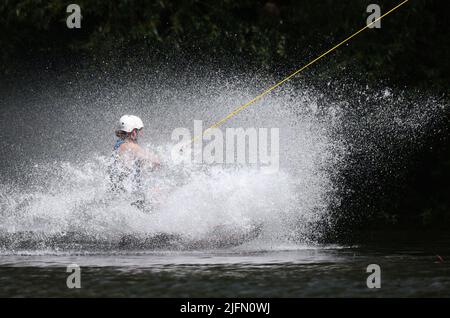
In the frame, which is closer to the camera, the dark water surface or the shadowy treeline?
the dark water surface

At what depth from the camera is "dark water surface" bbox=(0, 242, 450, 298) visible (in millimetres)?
9758

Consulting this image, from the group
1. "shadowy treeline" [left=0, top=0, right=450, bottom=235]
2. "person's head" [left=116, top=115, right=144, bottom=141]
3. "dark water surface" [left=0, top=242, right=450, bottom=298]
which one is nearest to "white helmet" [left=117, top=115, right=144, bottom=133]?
"person's head" [left=116, top=115, right=144, bottom=141]

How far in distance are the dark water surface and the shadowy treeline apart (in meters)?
5.49

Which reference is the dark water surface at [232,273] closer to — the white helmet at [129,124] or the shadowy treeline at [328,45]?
the white helmet at [129,124]

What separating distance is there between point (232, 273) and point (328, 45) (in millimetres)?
8923

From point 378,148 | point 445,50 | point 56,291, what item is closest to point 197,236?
point 56,291

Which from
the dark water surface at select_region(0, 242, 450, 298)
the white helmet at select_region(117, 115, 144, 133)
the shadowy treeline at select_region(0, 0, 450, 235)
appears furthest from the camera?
the shadowy treeline at select_region(0, 0, 450, 235)

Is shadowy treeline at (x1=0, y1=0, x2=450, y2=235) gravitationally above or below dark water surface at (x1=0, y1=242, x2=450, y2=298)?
above

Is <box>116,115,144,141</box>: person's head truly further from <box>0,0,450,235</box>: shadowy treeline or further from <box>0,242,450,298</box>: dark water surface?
<box>0,0,450,235</box>: shadowy treeline

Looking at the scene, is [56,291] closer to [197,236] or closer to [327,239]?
[197,236]

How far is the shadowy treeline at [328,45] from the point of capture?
1872 centimetres

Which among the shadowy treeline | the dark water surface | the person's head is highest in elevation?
the shadowy treeline

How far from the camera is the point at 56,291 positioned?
9852mm

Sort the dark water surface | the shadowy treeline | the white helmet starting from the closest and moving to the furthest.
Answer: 1. the dark water surface
2. the white helmet
3. the shadowy treeline
